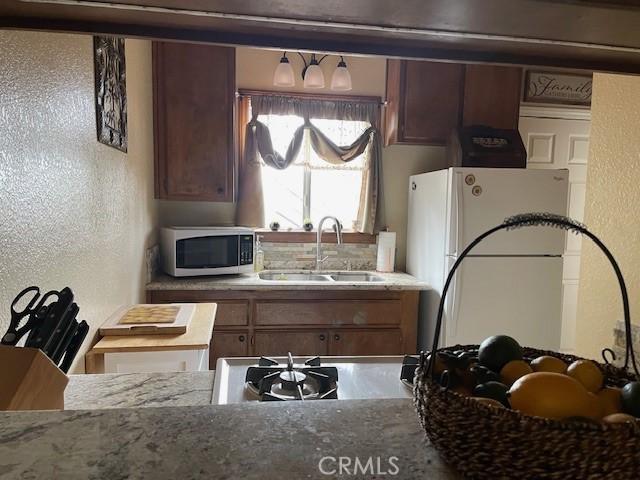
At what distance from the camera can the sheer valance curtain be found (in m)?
3.27

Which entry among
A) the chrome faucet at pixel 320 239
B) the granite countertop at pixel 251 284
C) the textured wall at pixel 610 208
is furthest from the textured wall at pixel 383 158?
the textured wall at pixel 610 208

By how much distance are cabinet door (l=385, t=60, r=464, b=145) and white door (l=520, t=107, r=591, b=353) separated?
76cm

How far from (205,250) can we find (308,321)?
0.78 metres

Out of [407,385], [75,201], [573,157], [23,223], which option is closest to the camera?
[23,223]

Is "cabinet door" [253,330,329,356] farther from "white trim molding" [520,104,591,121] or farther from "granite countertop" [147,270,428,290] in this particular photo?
"white trim molding" [520,104,591,121]

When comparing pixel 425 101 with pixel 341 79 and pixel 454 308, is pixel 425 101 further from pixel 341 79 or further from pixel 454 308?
pixel 454 308

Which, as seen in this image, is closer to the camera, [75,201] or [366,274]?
[75,201]

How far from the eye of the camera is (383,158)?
11.3ft

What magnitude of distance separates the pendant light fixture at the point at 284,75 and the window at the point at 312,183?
33cm

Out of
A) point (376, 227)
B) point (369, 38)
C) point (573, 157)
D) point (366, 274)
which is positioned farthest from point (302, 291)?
point (573, 157)

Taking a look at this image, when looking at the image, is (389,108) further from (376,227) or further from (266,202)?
(266,202)

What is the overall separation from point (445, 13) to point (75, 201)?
1.25 metres

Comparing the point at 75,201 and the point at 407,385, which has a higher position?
the point at 75,201

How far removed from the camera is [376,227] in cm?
342
